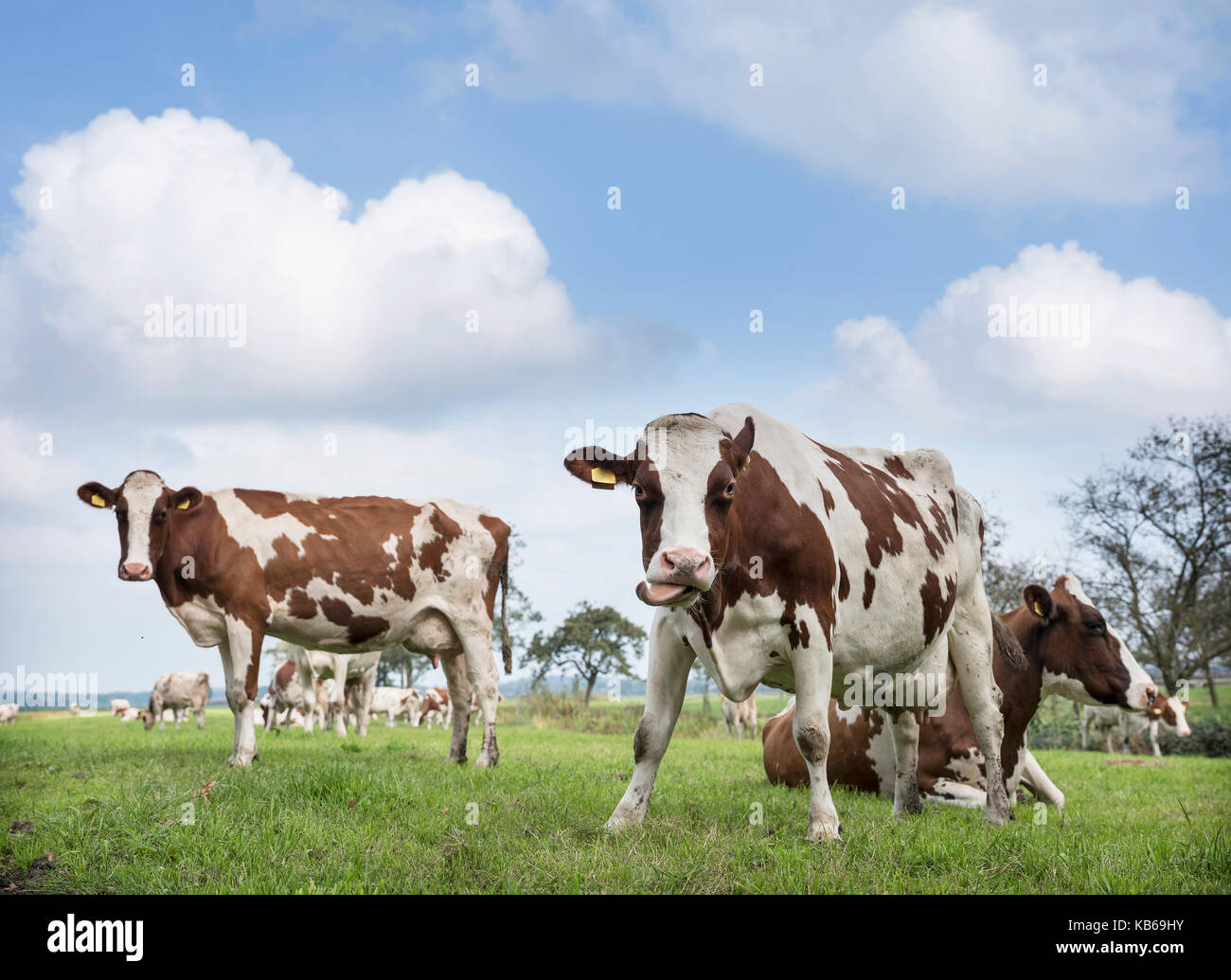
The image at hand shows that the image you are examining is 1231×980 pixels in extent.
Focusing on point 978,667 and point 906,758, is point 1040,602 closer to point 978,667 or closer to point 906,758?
point 978,667

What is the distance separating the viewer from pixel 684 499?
499 centimetres

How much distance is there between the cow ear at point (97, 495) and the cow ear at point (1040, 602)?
32.7 ft

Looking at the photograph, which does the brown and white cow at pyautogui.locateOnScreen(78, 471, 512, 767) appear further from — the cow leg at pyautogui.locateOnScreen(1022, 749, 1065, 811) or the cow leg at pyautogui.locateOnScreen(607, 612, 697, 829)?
the cow leg at pyautogui.locateOnScreen(1022, 749, 1065, 811)

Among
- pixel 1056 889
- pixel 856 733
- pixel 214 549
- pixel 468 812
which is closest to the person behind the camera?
pixel 1056 889

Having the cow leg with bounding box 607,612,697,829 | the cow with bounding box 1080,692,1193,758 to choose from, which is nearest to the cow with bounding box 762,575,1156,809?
the cow leg with bounding box 607,612,697,829

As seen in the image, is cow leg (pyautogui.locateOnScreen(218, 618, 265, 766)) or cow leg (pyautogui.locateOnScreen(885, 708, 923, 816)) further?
cow leg (pyautogui.locateOnScreen(218, 618, 265, 766))

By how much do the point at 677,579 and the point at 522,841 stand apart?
5.58 feet

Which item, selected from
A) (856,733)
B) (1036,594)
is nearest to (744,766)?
(856,733)

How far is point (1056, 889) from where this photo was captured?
459cm

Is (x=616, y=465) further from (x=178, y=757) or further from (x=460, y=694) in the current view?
(x=178, y=757)

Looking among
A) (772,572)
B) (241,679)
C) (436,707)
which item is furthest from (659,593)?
(436,707)

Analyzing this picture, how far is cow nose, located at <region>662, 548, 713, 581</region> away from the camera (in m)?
4.70

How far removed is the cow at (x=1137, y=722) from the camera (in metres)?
22.9
